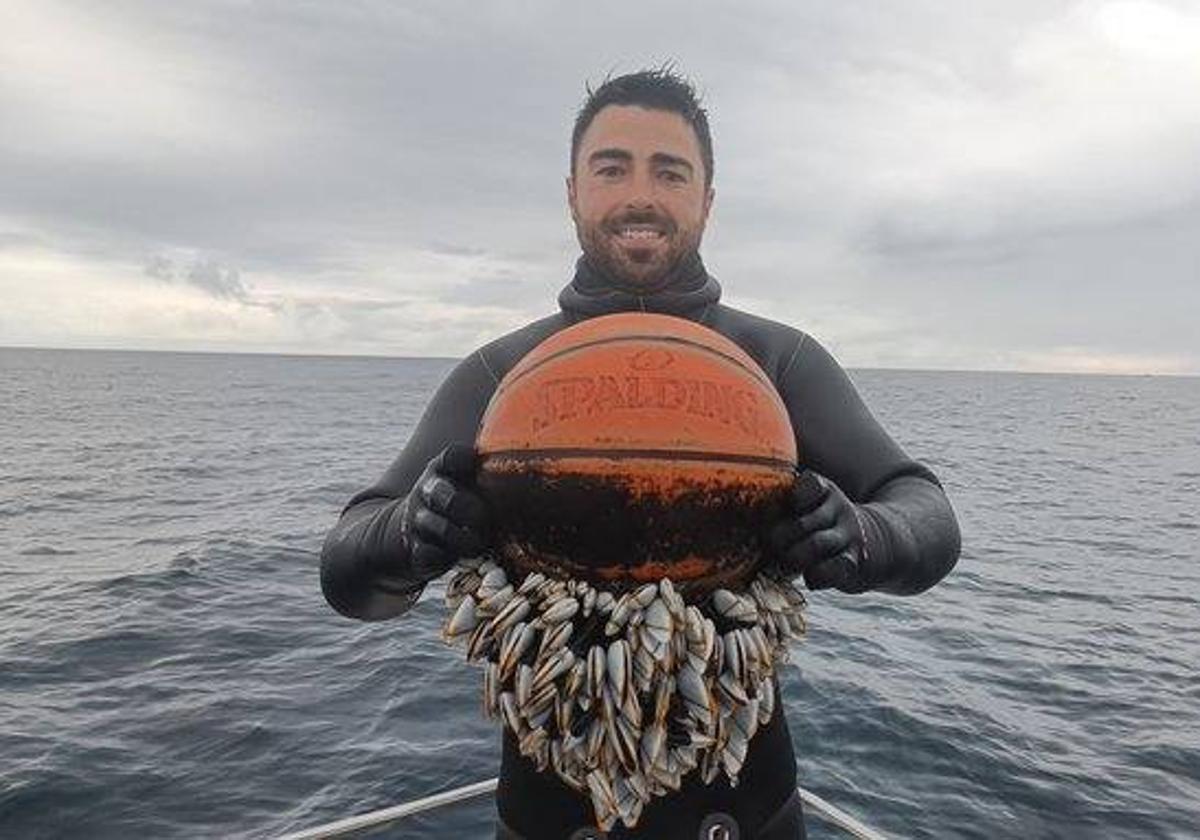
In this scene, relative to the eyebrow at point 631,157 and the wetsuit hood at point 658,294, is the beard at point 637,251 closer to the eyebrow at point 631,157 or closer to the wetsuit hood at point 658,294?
the wetsuit hood at point 658,294

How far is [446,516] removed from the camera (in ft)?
9.33

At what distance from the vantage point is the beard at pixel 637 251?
372 centimetres

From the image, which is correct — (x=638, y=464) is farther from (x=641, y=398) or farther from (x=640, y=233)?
(x=640, y=233)

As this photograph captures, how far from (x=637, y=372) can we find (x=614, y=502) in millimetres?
435

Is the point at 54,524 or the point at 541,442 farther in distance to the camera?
the point at 54,524

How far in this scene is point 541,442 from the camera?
291 cm

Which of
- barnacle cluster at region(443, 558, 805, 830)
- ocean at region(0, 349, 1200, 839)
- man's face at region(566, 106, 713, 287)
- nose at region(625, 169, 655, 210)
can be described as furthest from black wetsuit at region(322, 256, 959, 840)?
ocean at region(0, 349, 1200, 839)

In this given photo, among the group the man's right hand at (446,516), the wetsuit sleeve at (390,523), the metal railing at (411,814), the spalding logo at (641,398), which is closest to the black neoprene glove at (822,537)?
the spalding logo at (641,398)

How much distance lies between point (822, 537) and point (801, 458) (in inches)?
39.1

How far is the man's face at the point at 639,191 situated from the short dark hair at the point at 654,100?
5 centimetres

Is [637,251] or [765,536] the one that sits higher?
[637,251]

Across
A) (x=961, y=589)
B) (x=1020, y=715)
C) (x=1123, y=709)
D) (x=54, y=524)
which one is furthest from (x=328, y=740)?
(x=54, y=524)

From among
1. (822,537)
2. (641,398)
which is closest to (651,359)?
(641,398)

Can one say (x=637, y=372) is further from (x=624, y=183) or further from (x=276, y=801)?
(x=276, y=801)
